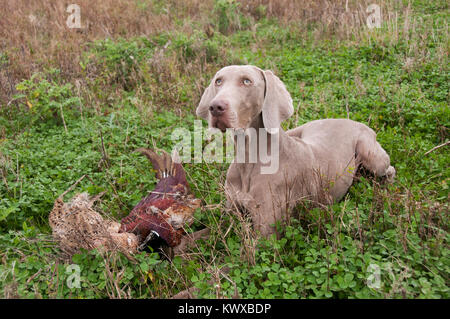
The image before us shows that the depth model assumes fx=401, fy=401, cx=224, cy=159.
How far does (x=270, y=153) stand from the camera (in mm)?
2990

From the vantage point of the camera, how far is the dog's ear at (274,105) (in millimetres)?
2863

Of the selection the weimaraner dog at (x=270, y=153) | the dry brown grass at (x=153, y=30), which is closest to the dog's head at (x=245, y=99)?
the weimaraner dog at (x=270, y=153)

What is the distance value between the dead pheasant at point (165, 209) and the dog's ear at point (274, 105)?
2.82ft

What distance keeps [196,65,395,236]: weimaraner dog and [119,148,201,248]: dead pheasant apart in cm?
36

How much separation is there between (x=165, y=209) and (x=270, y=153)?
0.87 meters

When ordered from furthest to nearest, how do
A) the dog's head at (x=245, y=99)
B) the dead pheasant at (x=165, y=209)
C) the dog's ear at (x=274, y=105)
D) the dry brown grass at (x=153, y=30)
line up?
the dry brown grass at (x=153, y=30), the dog's ear at (x=274, y=105), the dead pheasant at (x=165, y=209), the dog's head at (x=245, y=99)

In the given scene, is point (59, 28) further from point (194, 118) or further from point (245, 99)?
point (245, 99)

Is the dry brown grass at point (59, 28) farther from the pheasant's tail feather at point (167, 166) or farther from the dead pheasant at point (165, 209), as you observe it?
the dead pheasant at point (165, 209)

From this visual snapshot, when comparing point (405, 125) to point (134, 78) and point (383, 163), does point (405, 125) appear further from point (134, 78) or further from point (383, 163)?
point (134, 78)

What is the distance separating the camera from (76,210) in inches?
102

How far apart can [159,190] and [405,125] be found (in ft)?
9.55

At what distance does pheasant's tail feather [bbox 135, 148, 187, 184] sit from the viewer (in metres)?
3.30

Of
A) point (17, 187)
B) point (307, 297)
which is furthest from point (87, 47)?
point (307, 297)

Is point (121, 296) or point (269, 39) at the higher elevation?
point (269, 39)
